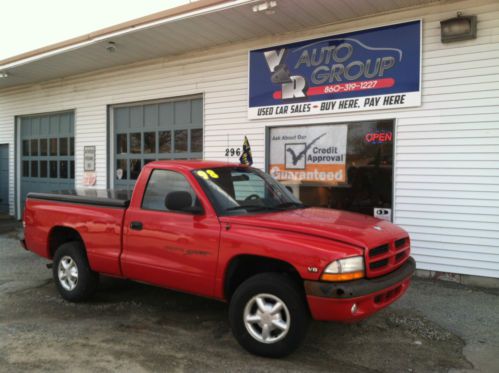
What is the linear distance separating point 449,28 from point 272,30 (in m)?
3.08

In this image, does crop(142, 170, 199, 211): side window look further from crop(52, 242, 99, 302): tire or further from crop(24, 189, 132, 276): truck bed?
crop(52, 242, 99, 302): tire

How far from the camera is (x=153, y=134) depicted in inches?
431

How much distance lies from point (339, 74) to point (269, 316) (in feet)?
16.6

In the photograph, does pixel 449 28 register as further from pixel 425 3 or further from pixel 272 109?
pixel 272 109

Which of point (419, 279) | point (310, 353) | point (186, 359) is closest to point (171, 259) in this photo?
point (186, 359)

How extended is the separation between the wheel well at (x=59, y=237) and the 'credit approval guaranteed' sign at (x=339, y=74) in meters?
4.26

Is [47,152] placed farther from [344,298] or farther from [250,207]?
[344,298]

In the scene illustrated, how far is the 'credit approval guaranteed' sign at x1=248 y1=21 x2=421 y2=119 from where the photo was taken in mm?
7086

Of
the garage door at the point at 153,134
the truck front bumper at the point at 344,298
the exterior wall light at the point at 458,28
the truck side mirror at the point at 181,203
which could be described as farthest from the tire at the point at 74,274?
the exterior wall light at the point at 458,28

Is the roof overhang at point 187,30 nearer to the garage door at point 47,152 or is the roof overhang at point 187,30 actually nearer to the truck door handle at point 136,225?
the garage door at point 47,152

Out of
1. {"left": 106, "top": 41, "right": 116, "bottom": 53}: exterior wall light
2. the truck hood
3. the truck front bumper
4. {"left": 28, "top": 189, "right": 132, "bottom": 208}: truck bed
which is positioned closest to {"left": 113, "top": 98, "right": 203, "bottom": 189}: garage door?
{"left": 106, "top": 41, "right": 116, "bottom": 53}: exterior wall light

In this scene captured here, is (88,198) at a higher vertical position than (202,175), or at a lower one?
lower

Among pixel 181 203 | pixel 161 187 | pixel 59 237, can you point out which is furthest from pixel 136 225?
pixel 59 237

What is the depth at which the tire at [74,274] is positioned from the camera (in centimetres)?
552
